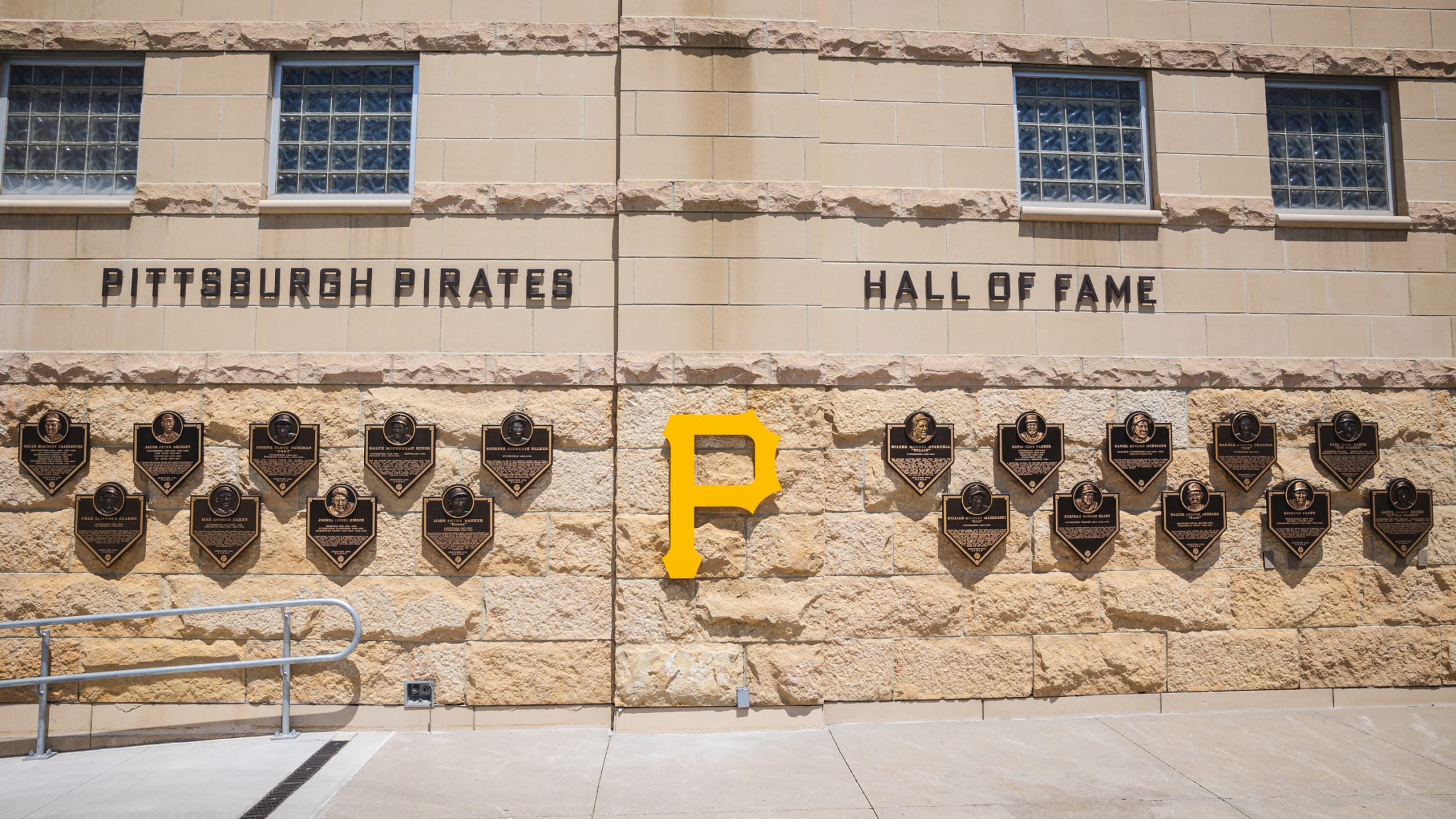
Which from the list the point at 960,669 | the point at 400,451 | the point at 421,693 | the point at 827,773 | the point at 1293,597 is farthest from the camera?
the point at 1293,597

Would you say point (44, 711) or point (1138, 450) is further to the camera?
point (1138, 450)

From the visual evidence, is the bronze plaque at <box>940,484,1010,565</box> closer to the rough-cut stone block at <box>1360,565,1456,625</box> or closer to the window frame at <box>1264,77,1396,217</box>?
the rough-cut stone block at <box>1360,565,1456,625</box>

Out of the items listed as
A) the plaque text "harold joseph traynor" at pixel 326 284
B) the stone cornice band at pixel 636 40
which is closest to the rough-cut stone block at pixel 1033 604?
the plaque text "harold joseph traynor" at pixel 326 284

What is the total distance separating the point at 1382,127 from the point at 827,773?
290 inches

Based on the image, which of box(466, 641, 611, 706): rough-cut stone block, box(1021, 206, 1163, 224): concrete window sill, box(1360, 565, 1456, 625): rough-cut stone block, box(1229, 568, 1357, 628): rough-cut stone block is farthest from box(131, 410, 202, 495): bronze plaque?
box(1360, 565, 1456, 625): rough-cut stone block

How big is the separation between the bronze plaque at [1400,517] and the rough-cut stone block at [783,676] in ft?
15.8

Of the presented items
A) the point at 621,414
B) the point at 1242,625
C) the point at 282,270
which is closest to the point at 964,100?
the point at 621,414

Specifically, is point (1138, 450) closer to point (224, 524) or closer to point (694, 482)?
point (694, 482)

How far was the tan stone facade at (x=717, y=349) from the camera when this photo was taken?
20.4ft

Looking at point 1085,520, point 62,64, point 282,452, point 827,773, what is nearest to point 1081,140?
point 1085,520

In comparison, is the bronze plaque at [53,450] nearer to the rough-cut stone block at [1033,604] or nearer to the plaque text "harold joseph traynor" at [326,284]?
the plaque text "harold joseph traynor" at [326,284]

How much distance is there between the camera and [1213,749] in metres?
5.72

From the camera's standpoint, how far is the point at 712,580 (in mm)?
6184

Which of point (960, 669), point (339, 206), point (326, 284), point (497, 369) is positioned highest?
point (339, 206)
